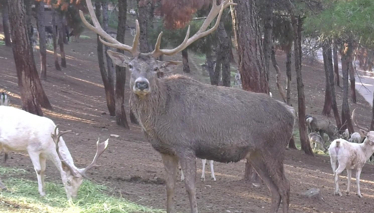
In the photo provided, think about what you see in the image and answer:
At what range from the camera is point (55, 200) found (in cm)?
859

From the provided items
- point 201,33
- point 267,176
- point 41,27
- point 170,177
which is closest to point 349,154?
point 267,176

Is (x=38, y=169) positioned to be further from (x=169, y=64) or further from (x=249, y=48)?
(x=249, y=48)

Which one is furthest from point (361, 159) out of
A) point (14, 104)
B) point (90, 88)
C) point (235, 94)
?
point (90, 88)

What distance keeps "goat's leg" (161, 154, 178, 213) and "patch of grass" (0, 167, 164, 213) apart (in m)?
0.26

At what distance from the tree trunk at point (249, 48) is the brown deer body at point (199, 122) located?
1.57 meters

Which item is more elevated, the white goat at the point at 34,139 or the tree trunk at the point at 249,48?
the tree trunk at the point at 249,48

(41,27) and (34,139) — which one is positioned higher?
(41,27)

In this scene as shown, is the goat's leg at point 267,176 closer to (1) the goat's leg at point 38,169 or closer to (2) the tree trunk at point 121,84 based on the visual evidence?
(1) the goat's leg at point 38,169

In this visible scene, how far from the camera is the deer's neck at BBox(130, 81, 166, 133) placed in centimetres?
843

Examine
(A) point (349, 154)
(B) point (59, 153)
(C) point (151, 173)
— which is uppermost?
(B) point (59, 153)

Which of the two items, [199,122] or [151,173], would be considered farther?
[151,173]

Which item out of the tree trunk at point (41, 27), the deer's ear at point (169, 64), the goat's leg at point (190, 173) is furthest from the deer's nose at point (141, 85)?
the tree trunk at point (41, 27)

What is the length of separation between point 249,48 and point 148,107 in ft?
10.9

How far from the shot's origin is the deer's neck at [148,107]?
843 cm
